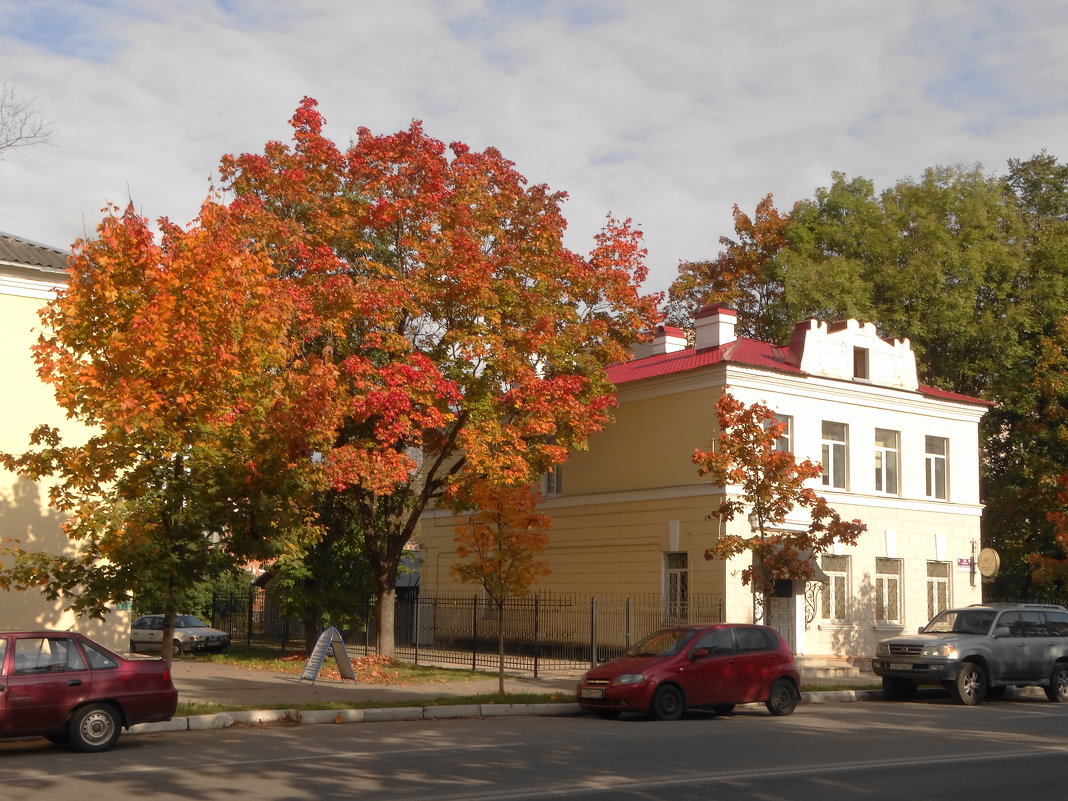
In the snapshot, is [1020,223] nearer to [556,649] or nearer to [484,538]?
[556,649]

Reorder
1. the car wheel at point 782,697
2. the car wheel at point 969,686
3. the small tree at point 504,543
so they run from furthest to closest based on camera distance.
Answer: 1. the car wheel at point 969,686
2. the small tree at point 504,543
3. the car wheel at point 782,697

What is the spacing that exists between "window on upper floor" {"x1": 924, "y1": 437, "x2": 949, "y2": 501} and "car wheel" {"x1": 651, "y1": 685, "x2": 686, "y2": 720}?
18941mm

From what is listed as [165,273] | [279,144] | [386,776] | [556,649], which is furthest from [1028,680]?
[279,144]

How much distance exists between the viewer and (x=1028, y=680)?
945 inches

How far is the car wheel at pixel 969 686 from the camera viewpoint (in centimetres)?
2319

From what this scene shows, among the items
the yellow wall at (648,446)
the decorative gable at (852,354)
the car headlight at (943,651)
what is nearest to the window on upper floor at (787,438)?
the decorative gable at (852,354)

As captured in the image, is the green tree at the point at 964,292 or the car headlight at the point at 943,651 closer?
the car headlight at the point at 943,651

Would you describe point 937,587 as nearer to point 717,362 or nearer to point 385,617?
point 717,362

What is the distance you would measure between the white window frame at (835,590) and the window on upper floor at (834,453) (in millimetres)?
2117

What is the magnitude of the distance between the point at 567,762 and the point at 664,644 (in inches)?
284

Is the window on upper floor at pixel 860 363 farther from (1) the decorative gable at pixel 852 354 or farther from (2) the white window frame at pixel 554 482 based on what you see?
(2) the white window frame at pixel 554 482

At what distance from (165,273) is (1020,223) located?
111 ft

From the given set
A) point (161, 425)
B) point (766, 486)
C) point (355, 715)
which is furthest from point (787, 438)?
point (161, 425)

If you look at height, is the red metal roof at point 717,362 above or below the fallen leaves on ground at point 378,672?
above
